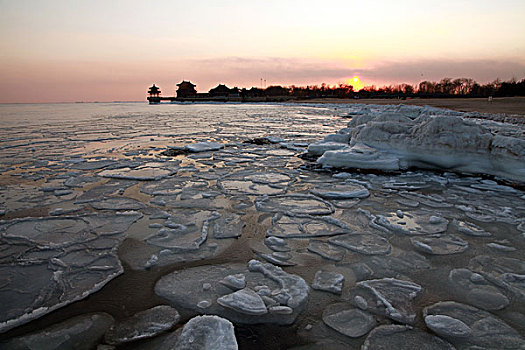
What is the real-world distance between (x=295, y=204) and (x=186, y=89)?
268ft

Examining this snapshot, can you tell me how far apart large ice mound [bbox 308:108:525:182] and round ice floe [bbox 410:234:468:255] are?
2.67 meters

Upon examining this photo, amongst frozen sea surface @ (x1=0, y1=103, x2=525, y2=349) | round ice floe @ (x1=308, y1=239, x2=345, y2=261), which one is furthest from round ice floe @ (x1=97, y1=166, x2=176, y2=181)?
round ice floe @ (x1=308, y1=239, x2=345, y2=261)

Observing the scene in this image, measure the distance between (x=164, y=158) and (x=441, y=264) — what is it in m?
5.52

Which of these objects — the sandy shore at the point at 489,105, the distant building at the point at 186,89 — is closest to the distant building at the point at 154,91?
the distant building at the point at 186,89

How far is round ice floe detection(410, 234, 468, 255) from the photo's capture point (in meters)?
2.39

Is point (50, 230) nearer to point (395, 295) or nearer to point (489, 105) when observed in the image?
point (395, 295)

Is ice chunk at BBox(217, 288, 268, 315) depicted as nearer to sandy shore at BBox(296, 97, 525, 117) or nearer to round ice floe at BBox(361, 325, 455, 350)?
round ice floe at BBox(361, 325, 455, 350)

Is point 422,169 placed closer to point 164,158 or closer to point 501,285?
point 501,285

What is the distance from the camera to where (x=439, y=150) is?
496 cm

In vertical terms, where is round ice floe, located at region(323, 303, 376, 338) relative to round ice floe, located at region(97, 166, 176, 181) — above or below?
below

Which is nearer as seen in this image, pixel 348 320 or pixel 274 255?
pixel 348 320

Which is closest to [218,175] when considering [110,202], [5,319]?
[110,202]

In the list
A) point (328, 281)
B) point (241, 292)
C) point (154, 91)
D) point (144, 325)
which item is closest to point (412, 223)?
Answer: point (328, 281)

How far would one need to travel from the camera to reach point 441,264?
2.19 metres
